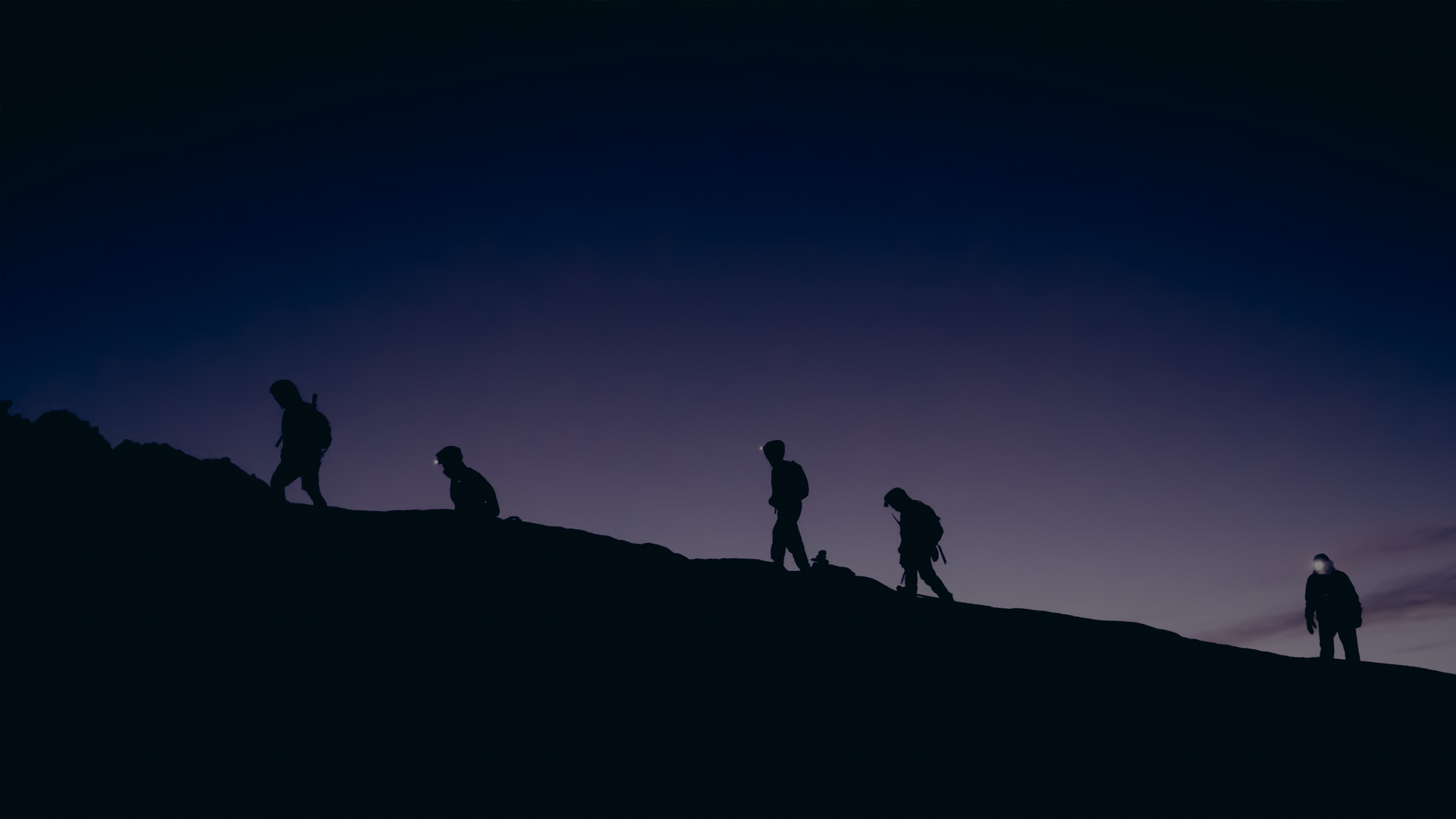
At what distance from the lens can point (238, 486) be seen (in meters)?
12.0

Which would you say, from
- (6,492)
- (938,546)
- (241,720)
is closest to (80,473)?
(6,492)

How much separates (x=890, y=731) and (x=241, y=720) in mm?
7130

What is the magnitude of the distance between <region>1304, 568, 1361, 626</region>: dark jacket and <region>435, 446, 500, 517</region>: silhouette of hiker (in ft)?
54.5

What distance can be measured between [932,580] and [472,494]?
29.3 ft

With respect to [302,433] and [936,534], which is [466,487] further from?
[936,534]

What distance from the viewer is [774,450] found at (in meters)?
13.1

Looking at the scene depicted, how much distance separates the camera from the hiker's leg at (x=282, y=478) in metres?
11.8

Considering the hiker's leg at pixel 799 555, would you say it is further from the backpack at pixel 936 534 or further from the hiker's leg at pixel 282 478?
the hiker's leg at pixel 282 478

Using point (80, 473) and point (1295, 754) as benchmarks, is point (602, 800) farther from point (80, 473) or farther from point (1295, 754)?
point (80, 473)

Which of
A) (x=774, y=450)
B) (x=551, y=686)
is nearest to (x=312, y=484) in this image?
(x=551, y=686)

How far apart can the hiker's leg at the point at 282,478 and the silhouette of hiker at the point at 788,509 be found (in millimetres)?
8417

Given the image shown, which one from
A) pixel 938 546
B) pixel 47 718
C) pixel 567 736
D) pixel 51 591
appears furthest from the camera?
pixel 938 546

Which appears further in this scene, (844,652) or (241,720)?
(844,652)

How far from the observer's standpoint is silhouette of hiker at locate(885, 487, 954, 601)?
13148 mm
